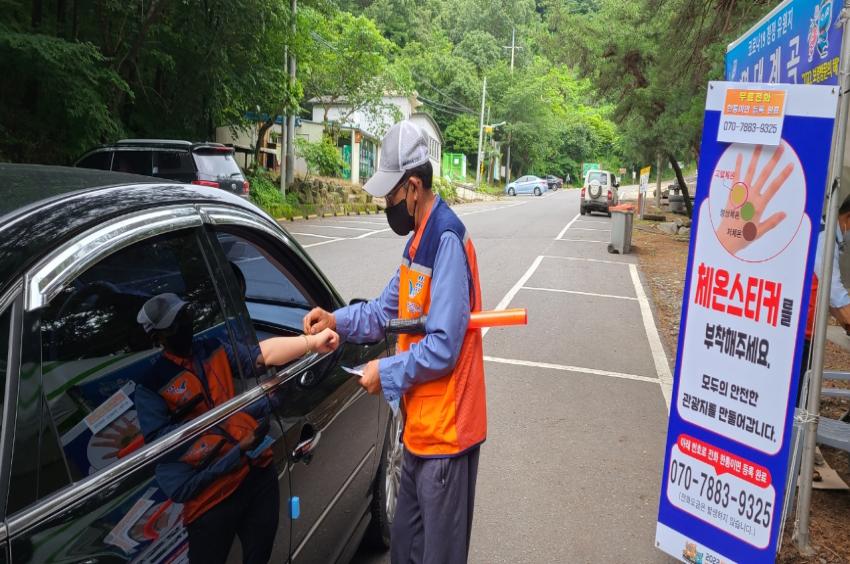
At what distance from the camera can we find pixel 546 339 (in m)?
8.02

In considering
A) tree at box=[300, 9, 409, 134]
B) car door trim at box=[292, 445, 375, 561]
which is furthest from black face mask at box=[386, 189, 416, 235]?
tree at box=[300, 9, 409, 134]

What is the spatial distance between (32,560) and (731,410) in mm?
2667

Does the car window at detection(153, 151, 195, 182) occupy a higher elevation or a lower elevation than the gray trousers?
higher

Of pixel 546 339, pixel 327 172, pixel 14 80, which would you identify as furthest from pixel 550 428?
pixel 327 172

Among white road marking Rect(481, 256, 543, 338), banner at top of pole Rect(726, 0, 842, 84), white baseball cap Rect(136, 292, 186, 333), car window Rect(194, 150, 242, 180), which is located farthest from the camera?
car window Rect(194, 150, 242, 180)

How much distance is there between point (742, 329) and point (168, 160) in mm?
11192

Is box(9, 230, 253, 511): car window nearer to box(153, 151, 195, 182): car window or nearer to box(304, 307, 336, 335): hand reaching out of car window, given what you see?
box(304, 307, 336, 335): hand reaching out of car window

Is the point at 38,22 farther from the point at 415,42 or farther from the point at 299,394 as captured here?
the point at 415,42

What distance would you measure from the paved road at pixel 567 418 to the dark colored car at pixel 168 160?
8.73 feet

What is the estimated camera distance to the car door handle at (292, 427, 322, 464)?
7.38 ft

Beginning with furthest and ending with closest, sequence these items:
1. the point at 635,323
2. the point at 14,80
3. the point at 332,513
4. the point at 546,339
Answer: the point at 14,80
the point at 635,323
the point at 546,339
the point at 332,513

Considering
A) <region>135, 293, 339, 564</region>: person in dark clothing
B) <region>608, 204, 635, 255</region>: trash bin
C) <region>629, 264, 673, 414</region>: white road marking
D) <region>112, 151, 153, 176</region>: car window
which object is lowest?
<region>629, 264, 673, 414</region>: white road marking

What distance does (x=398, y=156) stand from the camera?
7.24 ft

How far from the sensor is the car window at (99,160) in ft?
37.6
